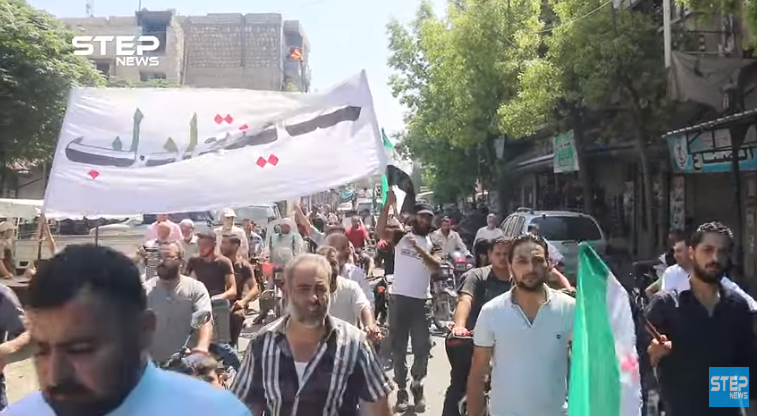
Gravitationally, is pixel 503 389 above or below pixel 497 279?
below

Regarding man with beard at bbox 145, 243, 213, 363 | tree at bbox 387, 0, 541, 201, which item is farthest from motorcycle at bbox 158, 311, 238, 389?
tree at bbox 387, 0, 541, 201

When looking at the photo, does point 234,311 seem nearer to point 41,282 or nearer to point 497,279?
point 497,279

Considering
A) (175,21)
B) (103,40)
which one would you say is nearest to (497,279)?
(103,40)

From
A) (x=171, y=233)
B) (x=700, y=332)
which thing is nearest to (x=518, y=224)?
(x=171, y=233)

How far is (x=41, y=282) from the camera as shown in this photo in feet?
5.65

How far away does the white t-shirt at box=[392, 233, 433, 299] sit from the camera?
7.40 metres

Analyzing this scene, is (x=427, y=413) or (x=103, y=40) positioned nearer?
(x=427, y=413)

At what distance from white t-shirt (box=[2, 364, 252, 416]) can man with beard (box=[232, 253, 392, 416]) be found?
1.33 meters

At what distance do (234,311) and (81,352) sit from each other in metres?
5.94

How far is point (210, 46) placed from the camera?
7600 cm

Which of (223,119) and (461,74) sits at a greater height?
(461,74)

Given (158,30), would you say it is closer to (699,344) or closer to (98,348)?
(699,344)

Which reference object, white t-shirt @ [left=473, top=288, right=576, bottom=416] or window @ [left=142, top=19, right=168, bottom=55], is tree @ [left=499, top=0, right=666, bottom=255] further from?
window @ [left=142, top=19, right=168, bottom=55]

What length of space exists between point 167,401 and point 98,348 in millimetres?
194
